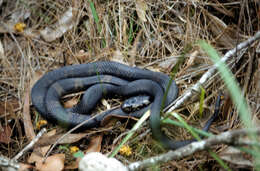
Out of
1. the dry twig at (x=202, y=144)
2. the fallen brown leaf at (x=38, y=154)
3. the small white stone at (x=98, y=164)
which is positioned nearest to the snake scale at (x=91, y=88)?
the fallen brown leaf at (x=38, y=154)

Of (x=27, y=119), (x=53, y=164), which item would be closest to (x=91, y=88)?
(x=27, y=119)

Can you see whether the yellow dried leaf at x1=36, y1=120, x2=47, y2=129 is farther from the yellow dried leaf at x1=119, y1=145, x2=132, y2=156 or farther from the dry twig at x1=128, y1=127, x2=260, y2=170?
the dry twig at x1=128, y1=127, x2=260, y2=170

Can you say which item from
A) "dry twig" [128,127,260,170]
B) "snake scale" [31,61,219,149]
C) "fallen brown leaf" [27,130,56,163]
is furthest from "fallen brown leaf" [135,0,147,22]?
"dry twig" [128,127,260,170]

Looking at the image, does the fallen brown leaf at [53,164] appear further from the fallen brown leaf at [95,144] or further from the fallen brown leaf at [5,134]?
the fallen brown leaf at [5,134]

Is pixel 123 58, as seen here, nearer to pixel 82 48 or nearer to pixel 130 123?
pixel 82 48

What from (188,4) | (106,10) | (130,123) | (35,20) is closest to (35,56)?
(35,20)
